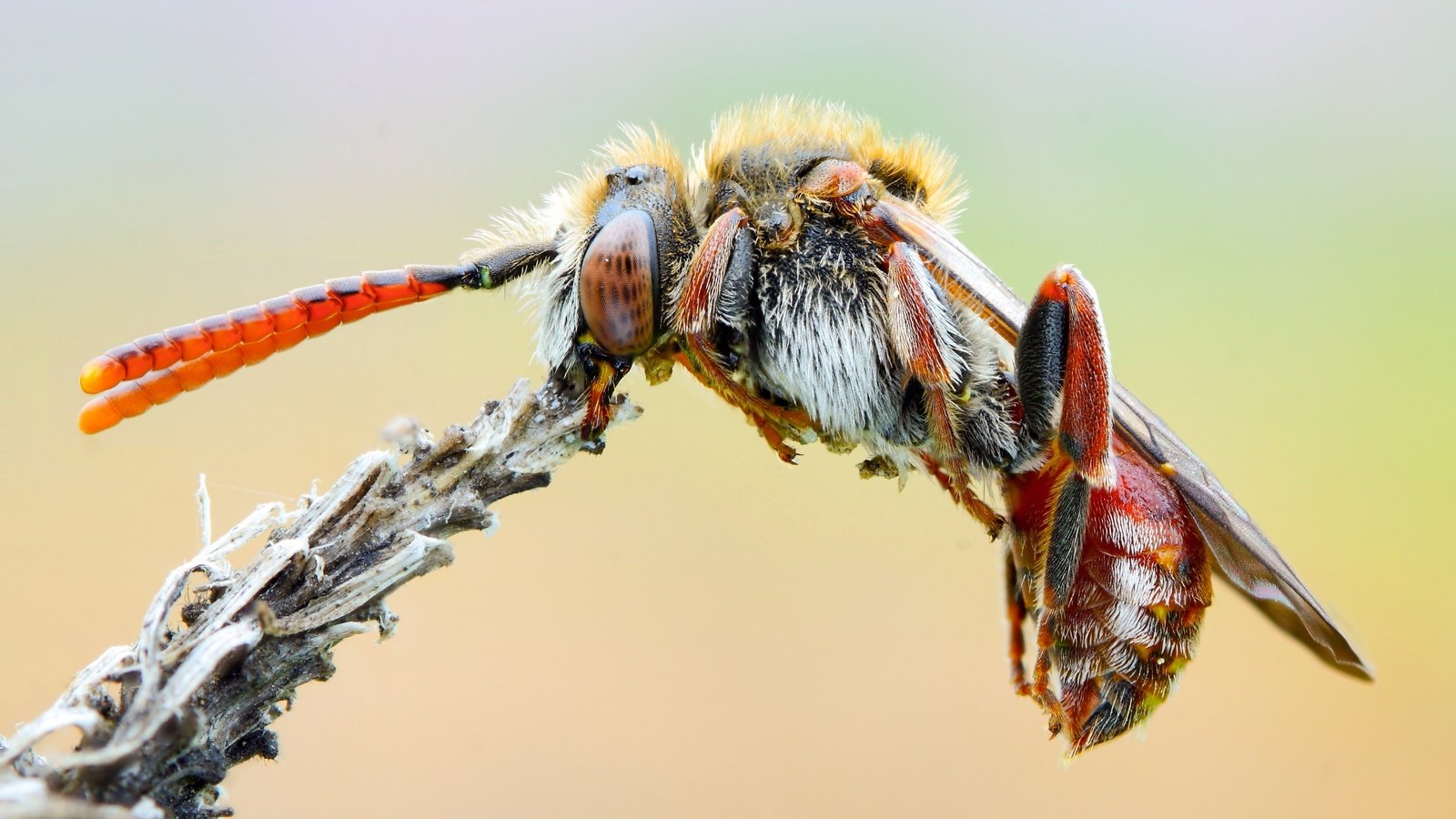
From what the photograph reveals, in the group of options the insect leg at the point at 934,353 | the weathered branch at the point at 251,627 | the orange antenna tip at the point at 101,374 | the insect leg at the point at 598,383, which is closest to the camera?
the weathered branch at the point at 251,627

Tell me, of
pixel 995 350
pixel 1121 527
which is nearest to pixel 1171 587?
pixel 1121 527

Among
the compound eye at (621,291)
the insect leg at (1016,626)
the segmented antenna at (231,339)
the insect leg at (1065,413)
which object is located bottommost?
the insect leg at (1016,626)

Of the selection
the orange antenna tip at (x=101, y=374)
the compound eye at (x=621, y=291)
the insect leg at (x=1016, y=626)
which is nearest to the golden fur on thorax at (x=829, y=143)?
the compound eye at (x=621, y=291)

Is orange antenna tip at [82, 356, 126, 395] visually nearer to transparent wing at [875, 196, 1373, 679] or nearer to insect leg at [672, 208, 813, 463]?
insect leg at [672, 208, 813, 463]

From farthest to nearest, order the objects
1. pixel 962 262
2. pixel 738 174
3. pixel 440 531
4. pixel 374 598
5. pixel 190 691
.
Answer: pixel 738 174, pixel 962 262, pixel 440 531, pixel 374 598, pixel 190 691

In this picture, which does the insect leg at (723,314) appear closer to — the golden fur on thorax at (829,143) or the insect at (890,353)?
the insect at (890,353)

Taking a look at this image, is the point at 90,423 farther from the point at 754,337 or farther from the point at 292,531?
the point at 754,337

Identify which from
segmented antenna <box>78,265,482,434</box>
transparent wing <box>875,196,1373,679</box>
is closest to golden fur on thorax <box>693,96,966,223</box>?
transparent wing <box>875,196,1373,679</box>
